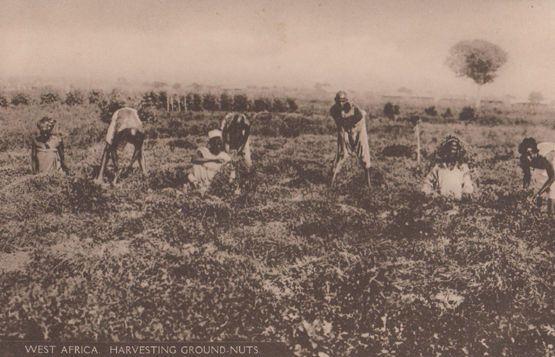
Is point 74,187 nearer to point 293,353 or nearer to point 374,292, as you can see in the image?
point 293,353

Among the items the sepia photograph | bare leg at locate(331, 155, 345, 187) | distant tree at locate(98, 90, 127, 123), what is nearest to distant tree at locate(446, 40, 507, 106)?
the sepia photograph

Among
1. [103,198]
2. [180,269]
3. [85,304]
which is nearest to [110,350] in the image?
[85,304]

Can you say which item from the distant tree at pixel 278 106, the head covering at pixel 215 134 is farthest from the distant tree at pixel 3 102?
the distant tree at pixel 278 106

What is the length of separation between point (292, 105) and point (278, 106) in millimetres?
298

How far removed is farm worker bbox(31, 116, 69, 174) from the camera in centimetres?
522

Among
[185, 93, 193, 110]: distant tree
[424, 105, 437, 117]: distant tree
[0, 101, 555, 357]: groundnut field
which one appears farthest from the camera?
[424, 105, 437, 117]: distant tree

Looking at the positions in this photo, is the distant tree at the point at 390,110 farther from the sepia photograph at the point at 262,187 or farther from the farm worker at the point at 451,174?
the farm worker at the point at 451,174

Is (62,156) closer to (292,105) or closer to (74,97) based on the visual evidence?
(74,97)

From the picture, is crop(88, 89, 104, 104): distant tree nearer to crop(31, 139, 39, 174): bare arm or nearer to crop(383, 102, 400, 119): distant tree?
crop(31, 139, 39, 174): bare arm

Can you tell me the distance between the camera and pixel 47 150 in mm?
5273

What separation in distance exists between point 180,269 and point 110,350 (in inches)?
35.4

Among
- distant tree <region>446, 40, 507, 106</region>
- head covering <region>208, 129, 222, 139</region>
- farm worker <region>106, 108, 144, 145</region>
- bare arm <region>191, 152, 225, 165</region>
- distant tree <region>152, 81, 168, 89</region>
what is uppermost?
distant tree <region>446, 40, 507, 106</region>

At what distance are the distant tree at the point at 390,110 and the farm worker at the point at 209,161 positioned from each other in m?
2.84

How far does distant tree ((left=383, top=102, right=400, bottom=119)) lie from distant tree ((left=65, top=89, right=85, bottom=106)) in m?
4.23
